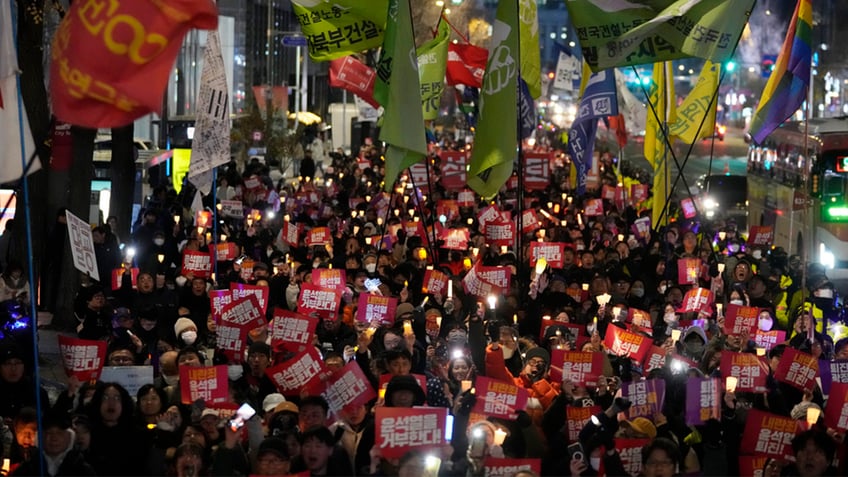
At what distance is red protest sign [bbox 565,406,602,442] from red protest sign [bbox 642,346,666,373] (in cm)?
199

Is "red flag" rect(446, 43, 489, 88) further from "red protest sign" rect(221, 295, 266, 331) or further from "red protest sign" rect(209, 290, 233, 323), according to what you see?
"red protest sign" rect(221, 295, 266, 331)

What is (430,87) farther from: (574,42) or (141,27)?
(574,42)

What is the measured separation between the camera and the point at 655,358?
469 inches

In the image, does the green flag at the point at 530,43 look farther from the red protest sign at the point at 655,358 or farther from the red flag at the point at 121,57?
the red flag at the point at 121,57

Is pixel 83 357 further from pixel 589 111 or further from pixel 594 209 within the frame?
pixel 594 209

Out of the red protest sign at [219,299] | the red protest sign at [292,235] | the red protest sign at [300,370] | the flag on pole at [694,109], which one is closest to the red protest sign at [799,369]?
the red protest sign at [300,370]

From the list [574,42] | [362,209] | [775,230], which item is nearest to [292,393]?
[362,209]

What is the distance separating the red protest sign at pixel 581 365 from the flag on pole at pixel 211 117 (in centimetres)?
611

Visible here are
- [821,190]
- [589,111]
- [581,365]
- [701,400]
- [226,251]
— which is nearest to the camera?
[701,400]

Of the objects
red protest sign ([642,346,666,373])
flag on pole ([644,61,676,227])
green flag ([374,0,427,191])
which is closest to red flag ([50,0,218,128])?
red protest sign ([642,346,666,373])

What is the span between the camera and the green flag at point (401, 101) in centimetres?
1350

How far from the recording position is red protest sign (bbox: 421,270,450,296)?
15.9 meters

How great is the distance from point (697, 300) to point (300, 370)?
5.71 metres

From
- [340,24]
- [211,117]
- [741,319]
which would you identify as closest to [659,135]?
[340,24]
